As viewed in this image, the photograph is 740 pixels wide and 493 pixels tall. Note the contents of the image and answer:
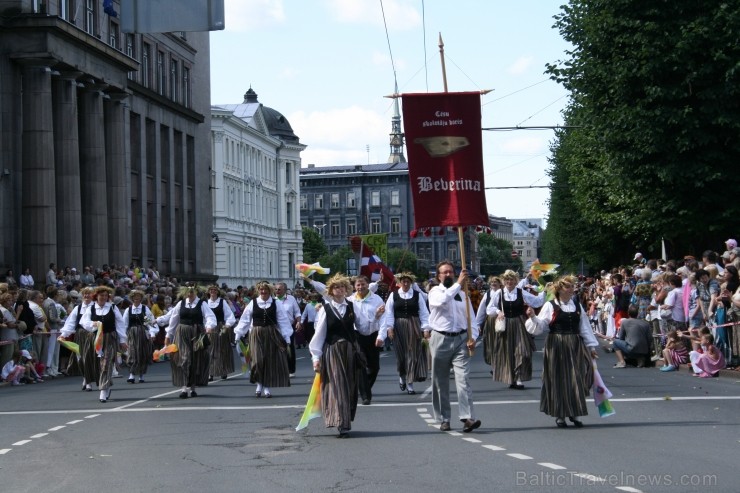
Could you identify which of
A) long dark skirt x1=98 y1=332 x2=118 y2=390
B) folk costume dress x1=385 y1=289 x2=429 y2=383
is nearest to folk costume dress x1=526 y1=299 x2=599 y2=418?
folk costume dress x1=385 y1=289 x2=429 y2=383

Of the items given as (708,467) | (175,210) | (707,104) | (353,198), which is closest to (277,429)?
(708,467)

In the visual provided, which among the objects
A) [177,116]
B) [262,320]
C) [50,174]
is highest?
[177,116]

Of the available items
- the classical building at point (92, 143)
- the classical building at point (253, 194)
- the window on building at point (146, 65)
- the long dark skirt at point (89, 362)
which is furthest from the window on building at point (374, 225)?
the long dark skirt at point (89, 362)

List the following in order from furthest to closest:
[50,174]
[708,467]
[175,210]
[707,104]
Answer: [175,210], [50,174], [707,104], [708,467]

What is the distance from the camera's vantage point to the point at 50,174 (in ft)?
143

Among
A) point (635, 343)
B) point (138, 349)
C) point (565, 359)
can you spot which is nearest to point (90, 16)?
point (138, 349)

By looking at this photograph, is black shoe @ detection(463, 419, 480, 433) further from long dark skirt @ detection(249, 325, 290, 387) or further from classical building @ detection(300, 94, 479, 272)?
classical building @ detection(300, 94, 479, 272)

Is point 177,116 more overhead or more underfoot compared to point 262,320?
more overhead

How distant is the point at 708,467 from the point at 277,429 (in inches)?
238

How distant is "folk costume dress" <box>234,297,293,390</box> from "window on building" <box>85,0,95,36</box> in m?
31.7

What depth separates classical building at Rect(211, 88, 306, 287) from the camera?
321 ft

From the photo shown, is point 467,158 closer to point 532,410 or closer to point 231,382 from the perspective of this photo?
point 532,410

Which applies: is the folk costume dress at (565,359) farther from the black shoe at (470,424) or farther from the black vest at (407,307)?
the black vest at (407,307)

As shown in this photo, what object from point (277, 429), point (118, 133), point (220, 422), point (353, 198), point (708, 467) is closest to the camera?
point (708, 467)
